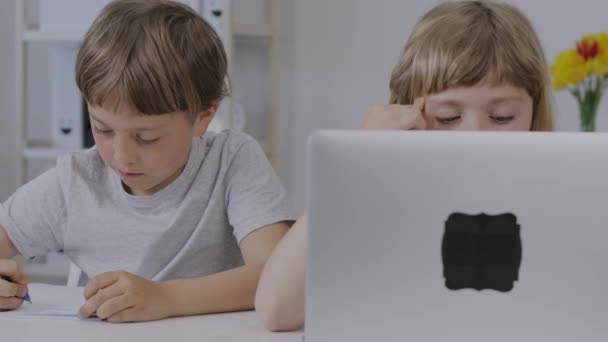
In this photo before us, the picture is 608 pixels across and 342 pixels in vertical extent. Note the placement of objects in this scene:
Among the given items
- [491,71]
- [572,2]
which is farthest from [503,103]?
[572,2]

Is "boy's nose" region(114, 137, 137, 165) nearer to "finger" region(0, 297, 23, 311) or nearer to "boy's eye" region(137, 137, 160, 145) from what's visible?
"boy's eye" region(137, 137, 160, 145)

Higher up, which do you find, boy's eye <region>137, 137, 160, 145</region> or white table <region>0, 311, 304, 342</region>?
boy's eye <region>137, 137, 160, 145</region>

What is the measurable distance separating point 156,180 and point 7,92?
1974 millimetres

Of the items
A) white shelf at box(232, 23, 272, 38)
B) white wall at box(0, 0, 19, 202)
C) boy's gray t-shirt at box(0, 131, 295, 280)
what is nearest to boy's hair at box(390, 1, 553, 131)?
boy's gray t-shirt at box(0, 131, 295, 280)

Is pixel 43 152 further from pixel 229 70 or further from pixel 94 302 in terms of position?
pixel 94 302

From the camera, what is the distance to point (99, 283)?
1.00m

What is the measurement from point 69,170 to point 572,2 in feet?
5.67

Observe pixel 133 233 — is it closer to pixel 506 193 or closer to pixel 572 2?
pixel 506 193

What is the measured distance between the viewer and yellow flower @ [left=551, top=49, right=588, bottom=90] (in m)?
2.10

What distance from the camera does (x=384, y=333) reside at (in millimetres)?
670

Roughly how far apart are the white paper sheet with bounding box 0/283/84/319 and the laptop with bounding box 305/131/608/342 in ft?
1.47

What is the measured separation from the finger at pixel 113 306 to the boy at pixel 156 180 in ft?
0.36

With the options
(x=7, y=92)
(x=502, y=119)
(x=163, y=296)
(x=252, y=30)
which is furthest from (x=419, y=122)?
(x=7, y=92)

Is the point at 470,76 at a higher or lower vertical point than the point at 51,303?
higher
